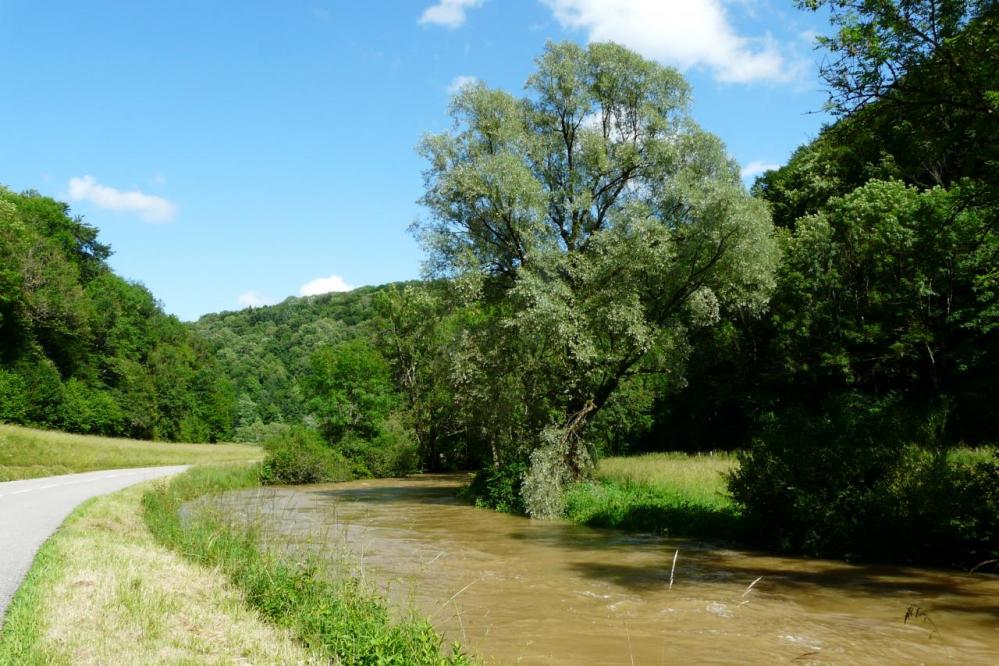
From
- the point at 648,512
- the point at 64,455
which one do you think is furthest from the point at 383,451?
the point at 648,512

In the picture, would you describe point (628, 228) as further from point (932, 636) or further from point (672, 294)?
point (932, 636)

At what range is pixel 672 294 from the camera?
824 inches

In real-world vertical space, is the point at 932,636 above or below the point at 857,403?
below

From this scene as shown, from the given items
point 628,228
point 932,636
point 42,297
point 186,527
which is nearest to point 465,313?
point 628,228

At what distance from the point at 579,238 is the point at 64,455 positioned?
2542 centimetres

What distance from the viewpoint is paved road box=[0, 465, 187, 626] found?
26.8 feet

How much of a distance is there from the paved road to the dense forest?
34.6 ft

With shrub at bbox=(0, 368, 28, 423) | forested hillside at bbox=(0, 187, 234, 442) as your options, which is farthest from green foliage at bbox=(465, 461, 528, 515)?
shrub at bbox=(0, 368, 28, 423)

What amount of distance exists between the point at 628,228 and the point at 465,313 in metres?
6.67

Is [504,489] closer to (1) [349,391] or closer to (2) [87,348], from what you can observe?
(1) [349,391]

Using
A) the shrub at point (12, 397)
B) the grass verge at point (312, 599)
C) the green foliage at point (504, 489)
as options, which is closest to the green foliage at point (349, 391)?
the green foliage at point (504, 489)

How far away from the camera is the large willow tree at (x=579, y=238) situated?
1992cm

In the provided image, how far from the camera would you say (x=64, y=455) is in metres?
31.1

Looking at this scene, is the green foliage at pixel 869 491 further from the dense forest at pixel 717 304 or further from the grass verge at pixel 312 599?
the grass verge at pixel 312 599
